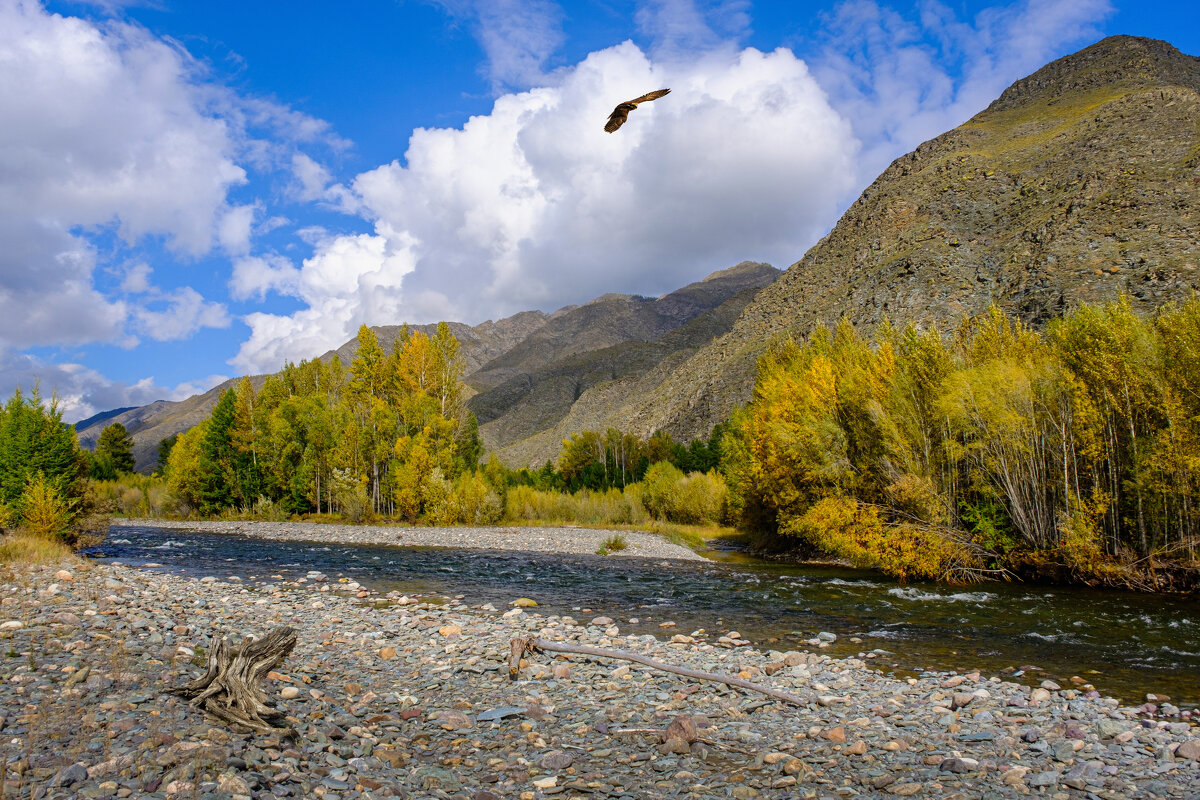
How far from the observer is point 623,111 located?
6.92 metres

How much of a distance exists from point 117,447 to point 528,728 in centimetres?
8903

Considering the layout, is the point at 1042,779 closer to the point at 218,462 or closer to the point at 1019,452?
the point at 1019,452

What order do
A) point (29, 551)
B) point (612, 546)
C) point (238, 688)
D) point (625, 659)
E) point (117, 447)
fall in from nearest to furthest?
point (238, 688), point (625, 659), point (29, 551), point (612, 546), point (117, 447)

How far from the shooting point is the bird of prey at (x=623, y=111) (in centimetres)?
664

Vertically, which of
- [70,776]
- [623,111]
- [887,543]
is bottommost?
[887,543]

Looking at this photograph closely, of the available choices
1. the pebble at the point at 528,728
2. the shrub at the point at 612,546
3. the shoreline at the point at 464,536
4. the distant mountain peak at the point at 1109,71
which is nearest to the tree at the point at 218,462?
the shoreline at the point at 464,536

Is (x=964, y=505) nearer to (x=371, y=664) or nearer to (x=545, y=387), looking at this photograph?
(x=371, y=664)

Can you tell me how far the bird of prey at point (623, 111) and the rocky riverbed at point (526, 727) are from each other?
6606 millimetres

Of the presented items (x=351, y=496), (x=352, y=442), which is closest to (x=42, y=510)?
(x=351, y=496)

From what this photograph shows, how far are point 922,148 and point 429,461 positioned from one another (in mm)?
77014

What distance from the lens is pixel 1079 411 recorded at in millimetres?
18906

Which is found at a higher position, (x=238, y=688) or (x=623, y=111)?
(x=623, y=111)

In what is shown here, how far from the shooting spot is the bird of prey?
6637mm

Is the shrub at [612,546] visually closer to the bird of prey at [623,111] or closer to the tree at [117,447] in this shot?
the bird of prey at [623,111]
